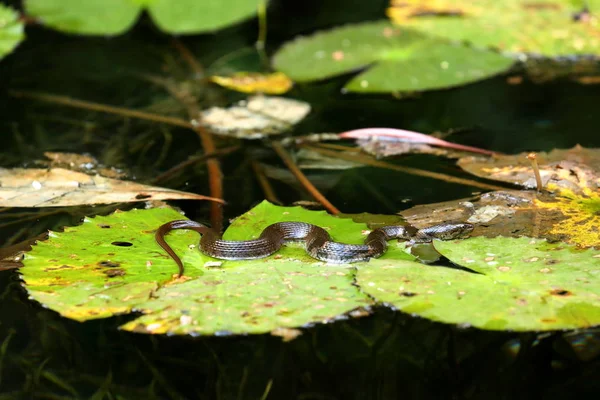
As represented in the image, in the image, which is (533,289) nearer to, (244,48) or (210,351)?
(210,351)

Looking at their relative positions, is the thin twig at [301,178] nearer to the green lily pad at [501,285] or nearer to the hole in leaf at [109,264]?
the green lily pad at [501,285]

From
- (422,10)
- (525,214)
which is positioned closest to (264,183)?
(525,214)

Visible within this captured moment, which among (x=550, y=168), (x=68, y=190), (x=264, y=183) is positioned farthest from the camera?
(x=264, y=183)

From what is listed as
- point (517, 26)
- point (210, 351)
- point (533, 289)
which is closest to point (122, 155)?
point (210, 351)

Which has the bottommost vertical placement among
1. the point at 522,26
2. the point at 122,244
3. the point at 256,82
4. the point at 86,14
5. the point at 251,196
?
the point at 251,196

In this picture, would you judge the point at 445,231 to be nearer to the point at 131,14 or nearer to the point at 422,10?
the point at 422,10

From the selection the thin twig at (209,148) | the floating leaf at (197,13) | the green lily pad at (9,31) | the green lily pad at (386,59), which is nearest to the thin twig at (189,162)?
the thin twig at (209,148)

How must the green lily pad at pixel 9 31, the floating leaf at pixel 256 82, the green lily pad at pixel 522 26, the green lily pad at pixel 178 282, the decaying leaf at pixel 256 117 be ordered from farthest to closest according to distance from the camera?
1. the green lily pad at pixel 9 31
2. the green lily pad at pixel 522 26
3. the floating leaf at pixel 256 82
4. the decaying leaf at pixel 256 117
5. the green lily pad at pixel 178 282
